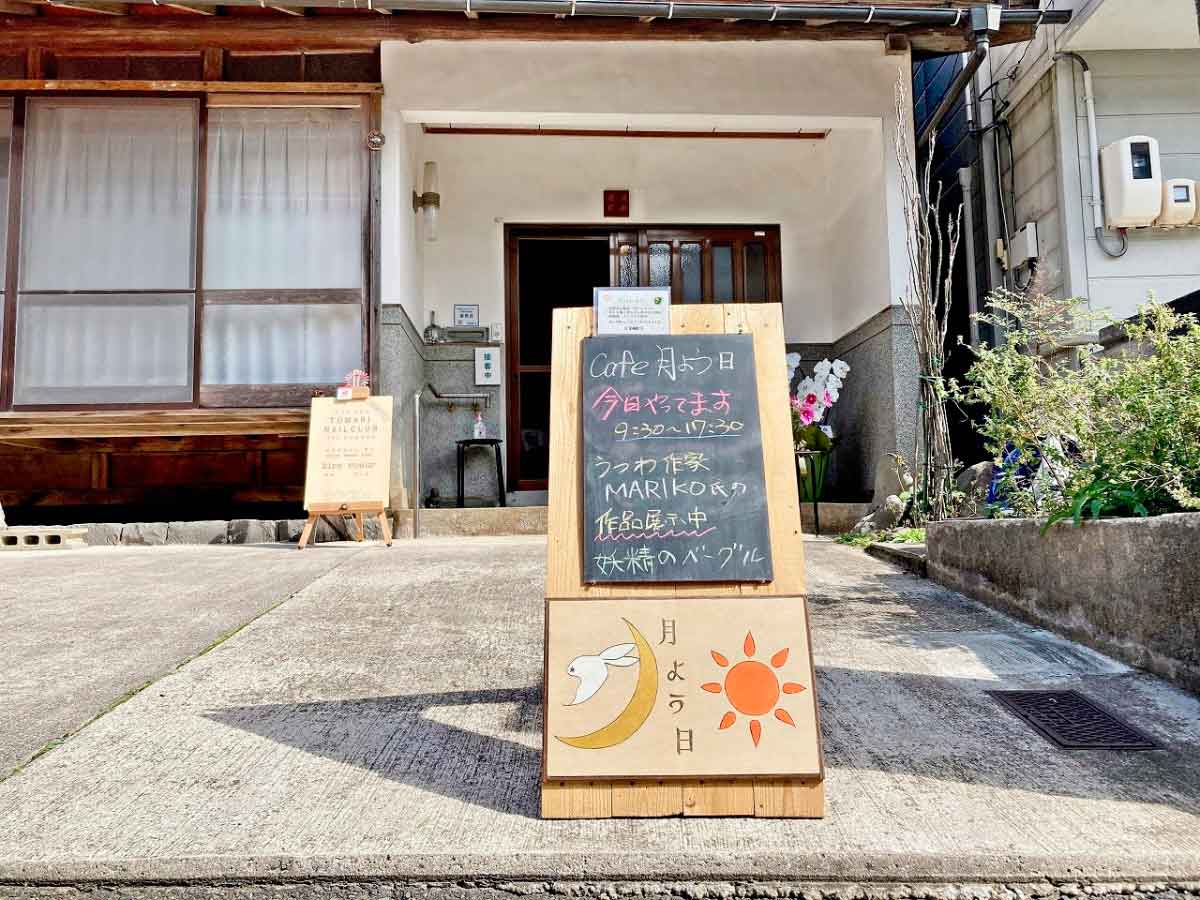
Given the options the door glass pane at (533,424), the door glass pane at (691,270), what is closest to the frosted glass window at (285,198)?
the door glass pane at (533,424)

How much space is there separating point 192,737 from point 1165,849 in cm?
222

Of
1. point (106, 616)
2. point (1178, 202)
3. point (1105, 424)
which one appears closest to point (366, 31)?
point (106, 616)

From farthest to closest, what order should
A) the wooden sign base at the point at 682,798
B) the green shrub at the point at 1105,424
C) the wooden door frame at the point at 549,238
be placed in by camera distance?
1. the wooden door frame at the point at 549,238
2. the green shrub at the point at 1105,424
3. the wooden sign base at the point at 682,798

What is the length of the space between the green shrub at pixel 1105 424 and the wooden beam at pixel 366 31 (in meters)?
3.72

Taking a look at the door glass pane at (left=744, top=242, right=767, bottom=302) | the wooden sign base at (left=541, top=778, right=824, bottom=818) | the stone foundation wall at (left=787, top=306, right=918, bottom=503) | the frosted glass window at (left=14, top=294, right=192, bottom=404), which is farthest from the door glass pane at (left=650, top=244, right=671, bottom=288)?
the wooden sign base at (left=541, top=778, right=824, bottom=818)

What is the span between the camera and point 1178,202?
5969mm

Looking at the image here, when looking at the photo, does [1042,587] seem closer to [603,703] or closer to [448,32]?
[603,703]

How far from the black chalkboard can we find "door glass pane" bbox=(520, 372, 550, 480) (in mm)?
6058

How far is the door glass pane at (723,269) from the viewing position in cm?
841

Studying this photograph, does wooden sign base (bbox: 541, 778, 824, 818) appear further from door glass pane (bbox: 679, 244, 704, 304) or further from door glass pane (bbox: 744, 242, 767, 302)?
door glass pane (bbox: 744, 242, 767, 302)

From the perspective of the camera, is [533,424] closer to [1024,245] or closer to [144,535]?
[144,535]

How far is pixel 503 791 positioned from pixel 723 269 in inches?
280

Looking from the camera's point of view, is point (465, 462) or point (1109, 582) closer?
point (1109, 582)

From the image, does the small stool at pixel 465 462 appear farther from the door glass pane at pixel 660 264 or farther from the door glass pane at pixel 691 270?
the door glass pane at pixel 691 270
